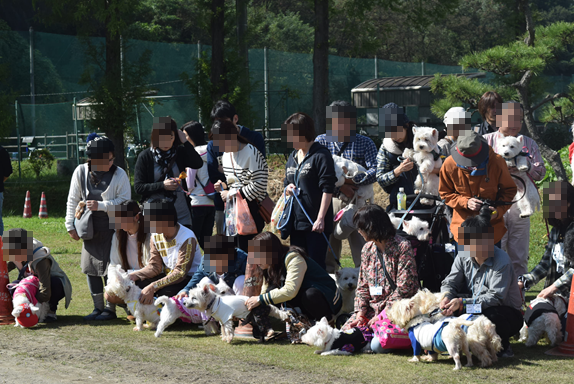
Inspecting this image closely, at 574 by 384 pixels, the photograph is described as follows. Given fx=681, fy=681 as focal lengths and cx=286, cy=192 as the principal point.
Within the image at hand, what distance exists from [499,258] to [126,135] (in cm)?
1372

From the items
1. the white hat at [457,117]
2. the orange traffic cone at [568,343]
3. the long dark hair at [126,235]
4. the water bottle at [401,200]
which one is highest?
the white hat at [457,117]

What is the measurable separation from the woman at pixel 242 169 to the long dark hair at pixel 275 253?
2.55 feet

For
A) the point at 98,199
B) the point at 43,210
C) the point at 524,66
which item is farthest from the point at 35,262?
the point at 43,210

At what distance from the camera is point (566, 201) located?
17.4ft

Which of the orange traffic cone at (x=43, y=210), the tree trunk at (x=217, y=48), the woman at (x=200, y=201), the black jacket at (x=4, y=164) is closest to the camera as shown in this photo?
the woman at (x=200, y=201)

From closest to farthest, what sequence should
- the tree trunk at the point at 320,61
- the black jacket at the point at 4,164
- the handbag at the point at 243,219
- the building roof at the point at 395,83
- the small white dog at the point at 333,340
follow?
the small white dog at the point at 333,340, the handbag at the point at 243,219, the black jacket at the point at 4,164, the tree trunk at the point at 320,61, the building roof at the point at 395,83

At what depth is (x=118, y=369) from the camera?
471 cm

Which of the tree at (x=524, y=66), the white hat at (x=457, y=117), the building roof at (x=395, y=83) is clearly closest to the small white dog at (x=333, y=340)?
the white hat at (x=457, y=117)

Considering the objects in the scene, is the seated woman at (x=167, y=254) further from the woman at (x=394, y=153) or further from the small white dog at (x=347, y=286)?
the woman at (x=394, y=153)

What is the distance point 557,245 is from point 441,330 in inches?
58.6

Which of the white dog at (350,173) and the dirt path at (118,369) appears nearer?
the dirt path at (118,369)

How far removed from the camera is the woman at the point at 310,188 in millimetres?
5809

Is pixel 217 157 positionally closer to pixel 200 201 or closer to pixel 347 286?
pixel 200 201

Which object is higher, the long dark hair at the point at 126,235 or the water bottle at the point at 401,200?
the water bottle at the point at 401,200
